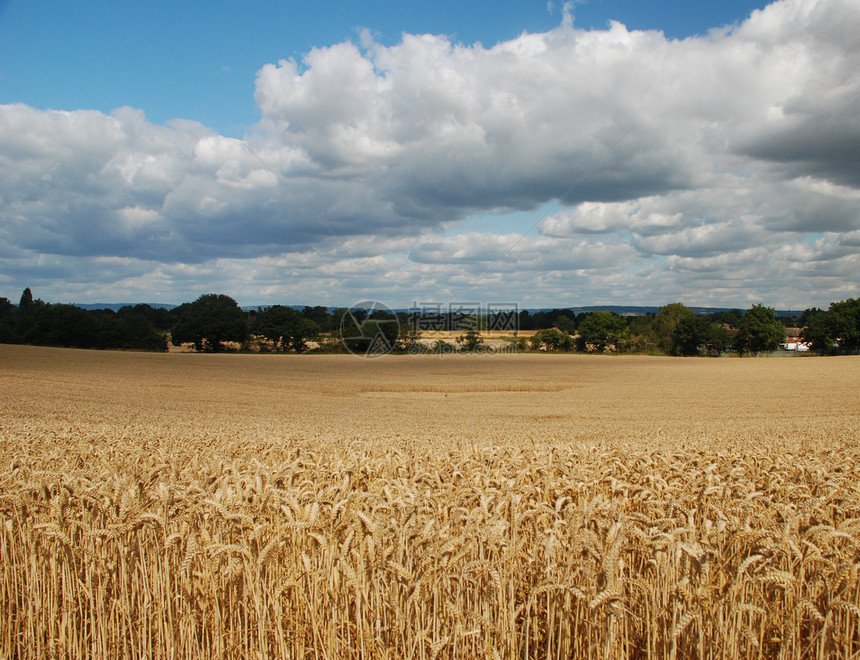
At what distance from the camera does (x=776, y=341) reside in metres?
98.1

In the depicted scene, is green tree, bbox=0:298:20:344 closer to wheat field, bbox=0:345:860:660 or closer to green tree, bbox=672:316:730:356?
wheat field, bbox=0:345:860:660

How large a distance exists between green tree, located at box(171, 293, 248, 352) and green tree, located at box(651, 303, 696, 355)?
77816mm

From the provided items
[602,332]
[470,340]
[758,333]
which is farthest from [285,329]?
[758,333]

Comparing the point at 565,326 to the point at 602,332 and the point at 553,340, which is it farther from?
the point at 553,340

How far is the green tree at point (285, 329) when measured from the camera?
87.6m

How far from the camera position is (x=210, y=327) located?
84812mm

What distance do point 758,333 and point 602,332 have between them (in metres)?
29.1

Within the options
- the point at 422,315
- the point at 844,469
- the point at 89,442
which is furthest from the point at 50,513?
the point at 422,315

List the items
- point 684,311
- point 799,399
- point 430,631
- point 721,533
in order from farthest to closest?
point 684,311 → point 799,399 → point 721,533 → point 430,631

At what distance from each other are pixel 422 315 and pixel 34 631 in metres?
58.4

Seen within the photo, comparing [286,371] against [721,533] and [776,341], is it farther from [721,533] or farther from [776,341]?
[776,341]

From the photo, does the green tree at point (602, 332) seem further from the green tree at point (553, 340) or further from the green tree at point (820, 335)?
the green tree at point (820, 335)

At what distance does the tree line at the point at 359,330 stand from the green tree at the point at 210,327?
0.49 feet

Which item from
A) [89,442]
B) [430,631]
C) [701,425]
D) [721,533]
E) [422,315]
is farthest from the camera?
[422,315]
